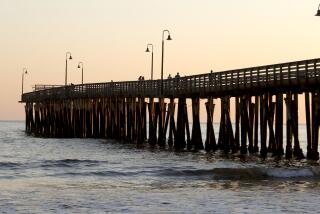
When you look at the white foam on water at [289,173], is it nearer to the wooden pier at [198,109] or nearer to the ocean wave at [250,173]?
the ocean wave at [250,173]

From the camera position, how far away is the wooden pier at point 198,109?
33469 millimetres

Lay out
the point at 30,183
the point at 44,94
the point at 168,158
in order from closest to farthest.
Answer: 1. the point at 30,183
2. the point at 168,158
3. the point at 44,94

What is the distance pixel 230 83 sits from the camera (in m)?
38.9

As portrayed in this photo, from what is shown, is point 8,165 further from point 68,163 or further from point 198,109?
point 198,109

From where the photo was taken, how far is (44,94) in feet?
→ 239

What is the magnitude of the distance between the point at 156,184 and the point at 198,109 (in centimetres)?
1818

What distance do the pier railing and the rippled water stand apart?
3.20 meters

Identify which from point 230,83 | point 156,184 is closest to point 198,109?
point 230,83

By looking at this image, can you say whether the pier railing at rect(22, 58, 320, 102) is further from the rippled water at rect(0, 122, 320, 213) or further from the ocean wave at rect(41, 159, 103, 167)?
the ocean wave at rect(41, 159, 103, 167)

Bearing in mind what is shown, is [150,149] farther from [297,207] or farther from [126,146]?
[297,207]

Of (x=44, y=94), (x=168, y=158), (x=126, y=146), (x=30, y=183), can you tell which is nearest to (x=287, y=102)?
(x=168, y=158)

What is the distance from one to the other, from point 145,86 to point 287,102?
1758 cm

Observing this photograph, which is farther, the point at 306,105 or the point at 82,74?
the point at 82,74

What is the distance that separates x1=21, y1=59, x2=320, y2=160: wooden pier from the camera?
110ft
